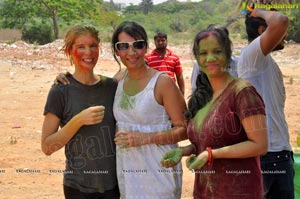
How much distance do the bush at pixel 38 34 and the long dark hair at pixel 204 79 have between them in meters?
27.4

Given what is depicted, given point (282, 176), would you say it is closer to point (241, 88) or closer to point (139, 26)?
point (241, 88)

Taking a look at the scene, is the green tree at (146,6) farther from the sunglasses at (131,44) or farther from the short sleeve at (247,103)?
the short sleeve at (247,103)

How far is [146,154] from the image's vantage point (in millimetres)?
2320

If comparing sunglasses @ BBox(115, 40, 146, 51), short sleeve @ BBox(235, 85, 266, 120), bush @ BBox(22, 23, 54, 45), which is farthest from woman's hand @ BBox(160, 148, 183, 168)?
bush @ BBox(22, 23, 54, 45)

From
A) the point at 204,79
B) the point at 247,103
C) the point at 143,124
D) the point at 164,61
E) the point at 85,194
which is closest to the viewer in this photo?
the point at 247,103

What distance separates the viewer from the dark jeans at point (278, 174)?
2.48 meters

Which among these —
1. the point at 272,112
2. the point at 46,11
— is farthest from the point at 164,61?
the point at 46,11

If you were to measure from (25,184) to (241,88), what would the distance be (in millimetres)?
3693

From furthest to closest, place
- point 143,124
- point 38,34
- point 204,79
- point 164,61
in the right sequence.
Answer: point 38,34 → point 164,61 → point 143,124 → point 204,79

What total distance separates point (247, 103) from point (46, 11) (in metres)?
30.3

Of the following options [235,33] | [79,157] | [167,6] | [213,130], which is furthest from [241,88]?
[167,6]

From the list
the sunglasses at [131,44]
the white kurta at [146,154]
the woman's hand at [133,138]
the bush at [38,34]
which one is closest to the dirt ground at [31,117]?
the sunglasses at [131,44]

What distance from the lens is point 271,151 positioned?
251cm

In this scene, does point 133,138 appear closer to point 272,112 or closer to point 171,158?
point 171,158
